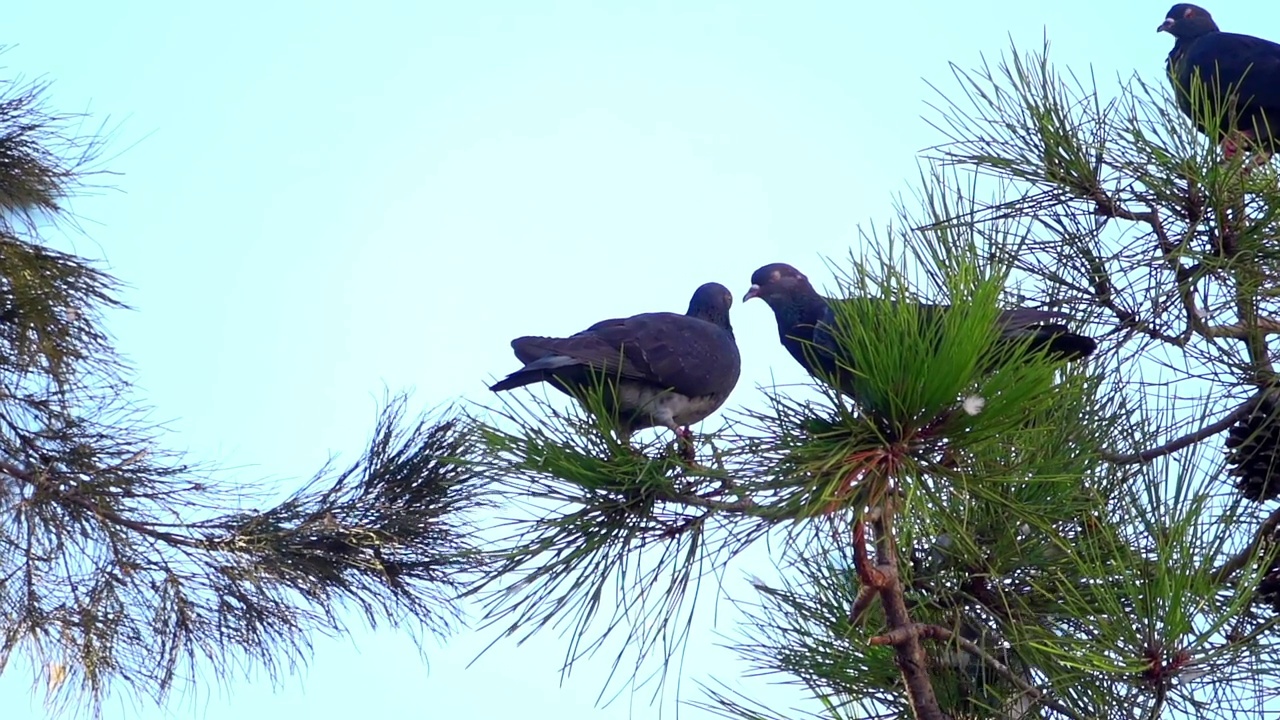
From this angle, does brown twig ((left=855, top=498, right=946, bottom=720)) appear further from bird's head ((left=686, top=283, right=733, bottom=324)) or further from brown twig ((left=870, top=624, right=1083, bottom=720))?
bird's head ((left=686, top=283, right=733, bottom=324))

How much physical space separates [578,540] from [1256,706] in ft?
2.81

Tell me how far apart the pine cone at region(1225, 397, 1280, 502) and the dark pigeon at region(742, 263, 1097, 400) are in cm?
26

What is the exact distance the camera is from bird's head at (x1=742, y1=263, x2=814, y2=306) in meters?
3.43

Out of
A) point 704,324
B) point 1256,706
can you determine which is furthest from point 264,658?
point 1256,706

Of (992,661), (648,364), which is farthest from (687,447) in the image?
(648,364)

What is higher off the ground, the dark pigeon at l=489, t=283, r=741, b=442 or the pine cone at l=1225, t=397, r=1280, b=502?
the dark pigeon at l=489, t=283, r=741, b=442

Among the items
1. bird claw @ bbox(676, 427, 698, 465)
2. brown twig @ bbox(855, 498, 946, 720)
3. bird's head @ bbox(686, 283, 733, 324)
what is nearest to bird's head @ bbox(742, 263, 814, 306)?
bird's head @ bbox(686, 283, 733, 324)

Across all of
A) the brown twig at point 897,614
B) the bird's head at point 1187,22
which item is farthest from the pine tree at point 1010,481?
the bird's head at point 1187,22

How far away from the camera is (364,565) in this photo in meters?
3.60

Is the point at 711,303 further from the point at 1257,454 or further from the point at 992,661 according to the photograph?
the point at 992,661

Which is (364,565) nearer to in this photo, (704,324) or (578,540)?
(704,324)

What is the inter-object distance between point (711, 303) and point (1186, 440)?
1828 millimetres

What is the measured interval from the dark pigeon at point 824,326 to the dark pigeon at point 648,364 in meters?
0.21

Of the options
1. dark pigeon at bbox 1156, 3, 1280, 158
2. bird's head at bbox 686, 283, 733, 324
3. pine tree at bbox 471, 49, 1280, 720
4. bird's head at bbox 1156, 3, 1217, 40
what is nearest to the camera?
pine tree at bbox 471, 49, 1280, 720
